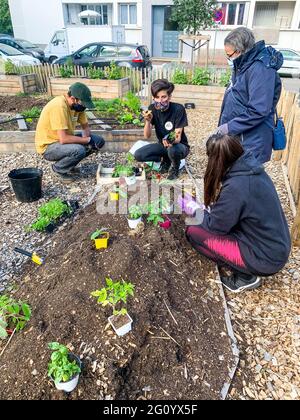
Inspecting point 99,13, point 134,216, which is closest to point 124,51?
point 134,216

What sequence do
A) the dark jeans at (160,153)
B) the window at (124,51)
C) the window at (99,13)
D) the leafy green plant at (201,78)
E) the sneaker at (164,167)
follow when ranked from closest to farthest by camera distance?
the dark jeans at (160,153), the sneaker at (164,167), the leafy green plant at (201,78), the window at (124,51), the window at (99,13)

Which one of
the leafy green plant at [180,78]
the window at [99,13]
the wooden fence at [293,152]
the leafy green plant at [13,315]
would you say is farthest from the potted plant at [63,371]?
the window at [99,13]

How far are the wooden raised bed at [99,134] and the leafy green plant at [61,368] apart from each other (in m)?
4.53

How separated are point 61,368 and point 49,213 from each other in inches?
92.7

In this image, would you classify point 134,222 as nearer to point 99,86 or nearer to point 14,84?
point 99,86

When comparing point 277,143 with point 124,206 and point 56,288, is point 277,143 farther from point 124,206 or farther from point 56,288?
point 56,288

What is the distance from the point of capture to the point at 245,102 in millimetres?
3078

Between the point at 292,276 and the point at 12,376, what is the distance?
8.30 ft

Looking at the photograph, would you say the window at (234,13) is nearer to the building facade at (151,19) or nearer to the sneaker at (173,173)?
the building facade at (151,19)

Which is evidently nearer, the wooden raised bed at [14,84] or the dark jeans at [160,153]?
the dark jeans at [160,153]

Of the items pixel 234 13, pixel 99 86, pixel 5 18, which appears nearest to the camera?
pixel 99 86

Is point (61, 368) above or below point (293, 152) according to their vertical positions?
below

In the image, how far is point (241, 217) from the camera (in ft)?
7.97

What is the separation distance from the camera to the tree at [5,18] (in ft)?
88.3
